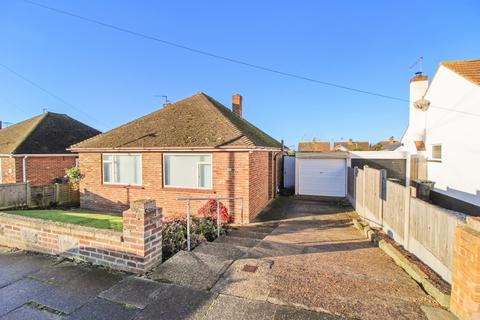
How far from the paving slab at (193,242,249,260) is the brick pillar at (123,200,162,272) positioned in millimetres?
1145

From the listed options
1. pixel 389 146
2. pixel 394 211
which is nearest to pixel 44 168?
pixel 394 211

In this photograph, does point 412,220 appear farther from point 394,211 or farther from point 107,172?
point 107,172

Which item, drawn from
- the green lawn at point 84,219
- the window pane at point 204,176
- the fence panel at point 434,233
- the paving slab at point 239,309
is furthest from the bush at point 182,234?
the fence panel at point 434,233

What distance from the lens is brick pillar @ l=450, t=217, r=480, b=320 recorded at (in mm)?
2605

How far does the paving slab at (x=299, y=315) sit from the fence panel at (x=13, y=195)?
1332cm

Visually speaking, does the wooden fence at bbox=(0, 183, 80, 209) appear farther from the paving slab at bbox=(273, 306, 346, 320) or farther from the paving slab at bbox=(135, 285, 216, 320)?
the paving slab at bbox=(273, 306, 346, 320)

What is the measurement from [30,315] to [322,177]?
43.7ft

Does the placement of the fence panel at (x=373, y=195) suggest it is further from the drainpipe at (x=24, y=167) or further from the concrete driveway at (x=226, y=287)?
the drainpipe at (x=24, y=167)

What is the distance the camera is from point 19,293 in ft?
11.0

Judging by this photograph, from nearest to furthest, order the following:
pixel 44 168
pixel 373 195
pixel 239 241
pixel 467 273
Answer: pixel 467 273 → pixel 239 241 → pixel 373 195 → pixel 44 168

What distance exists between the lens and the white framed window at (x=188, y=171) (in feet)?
28.8

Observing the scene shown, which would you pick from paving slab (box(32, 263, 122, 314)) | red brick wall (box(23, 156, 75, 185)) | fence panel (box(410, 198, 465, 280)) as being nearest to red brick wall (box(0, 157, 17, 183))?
red brick wall (box(23, 156, 75, 185))

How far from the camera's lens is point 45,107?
18953 mm

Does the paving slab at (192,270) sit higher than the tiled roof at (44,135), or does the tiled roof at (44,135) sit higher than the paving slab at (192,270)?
the tiled roof at (44,135)
